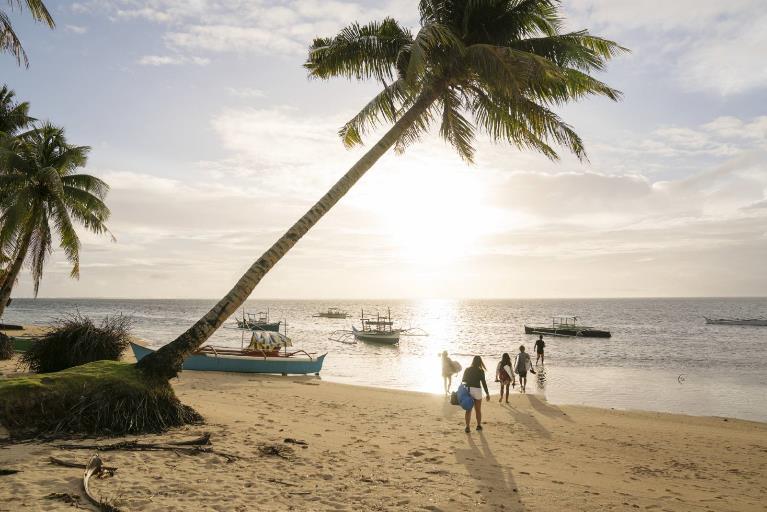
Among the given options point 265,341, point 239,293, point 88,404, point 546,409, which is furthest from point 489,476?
point 265,341

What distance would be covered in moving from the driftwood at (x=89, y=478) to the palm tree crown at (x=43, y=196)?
15788 mm

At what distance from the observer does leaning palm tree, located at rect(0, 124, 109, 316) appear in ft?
64.4

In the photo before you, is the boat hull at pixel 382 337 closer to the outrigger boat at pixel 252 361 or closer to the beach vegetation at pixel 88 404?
the outrigger boat at pixel 252 361

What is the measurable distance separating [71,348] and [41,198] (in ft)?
26.4

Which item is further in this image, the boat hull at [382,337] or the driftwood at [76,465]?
the boat hull at [382,337]

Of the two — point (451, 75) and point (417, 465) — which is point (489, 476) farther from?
point (451, 75)

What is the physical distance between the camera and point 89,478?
21.8ft

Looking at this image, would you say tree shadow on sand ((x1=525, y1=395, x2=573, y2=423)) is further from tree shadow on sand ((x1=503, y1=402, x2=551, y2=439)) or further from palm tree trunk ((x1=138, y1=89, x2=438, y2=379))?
palm tree trunk ((x1=138, y1=89, x2=438, y2=379))

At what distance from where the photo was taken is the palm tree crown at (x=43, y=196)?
19.6 metres

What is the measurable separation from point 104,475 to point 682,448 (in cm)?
1260

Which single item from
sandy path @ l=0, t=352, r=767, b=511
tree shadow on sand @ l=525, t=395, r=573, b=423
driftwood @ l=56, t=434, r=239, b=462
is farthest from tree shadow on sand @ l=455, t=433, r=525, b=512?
tree shadow on sand @ l=525, t=395, r=573, b=423

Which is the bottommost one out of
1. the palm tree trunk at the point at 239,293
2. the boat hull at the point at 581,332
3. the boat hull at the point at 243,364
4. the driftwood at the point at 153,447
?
the boat hull at the point at 581,332

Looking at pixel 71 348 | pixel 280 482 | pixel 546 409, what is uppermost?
pixel 71 348

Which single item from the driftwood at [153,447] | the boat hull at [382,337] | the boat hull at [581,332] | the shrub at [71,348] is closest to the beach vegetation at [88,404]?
the driftwood at [153,447]
